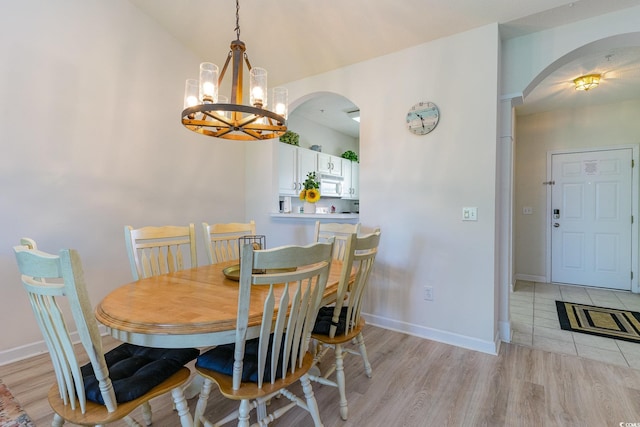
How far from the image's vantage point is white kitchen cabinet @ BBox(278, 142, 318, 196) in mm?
4223

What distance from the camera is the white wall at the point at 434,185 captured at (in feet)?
7.95

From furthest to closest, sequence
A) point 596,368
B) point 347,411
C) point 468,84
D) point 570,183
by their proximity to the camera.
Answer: point 570,183 < point 468,84 < point 596,368 < point 347,411

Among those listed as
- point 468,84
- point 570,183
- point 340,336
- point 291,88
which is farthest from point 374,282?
point 570,183

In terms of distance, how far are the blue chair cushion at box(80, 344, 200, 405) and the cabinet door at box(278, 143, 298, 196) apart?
287cm

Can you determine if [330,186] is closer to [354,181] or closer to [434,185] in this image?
[354,181]

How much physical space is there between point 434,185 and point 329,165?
2.90 m

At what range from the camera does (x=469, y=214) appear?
2.48 metres

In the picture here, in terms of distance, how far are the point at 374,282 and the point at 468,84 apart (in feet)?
6.27

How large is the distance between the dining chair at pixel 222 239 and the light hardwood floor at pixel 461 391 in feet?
3.15

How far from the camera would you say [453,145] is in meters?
2.56

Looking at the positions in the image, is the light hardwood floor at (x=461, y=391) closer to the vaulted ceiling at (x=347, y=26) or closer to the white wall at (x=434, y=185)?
the white wall at (x=434, y=185)

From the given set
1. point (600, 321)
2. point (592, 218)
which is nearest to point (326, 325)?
point (600, 321)

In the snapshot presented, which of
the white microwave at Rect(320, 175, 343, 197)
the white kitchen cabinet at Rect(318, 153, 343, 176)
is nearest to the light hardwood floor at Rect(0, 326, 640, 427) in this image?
the white microwave at Rect(320, 175, 343, 197)

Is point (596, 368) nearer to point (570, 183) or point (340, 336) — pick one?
point (340, 336)
